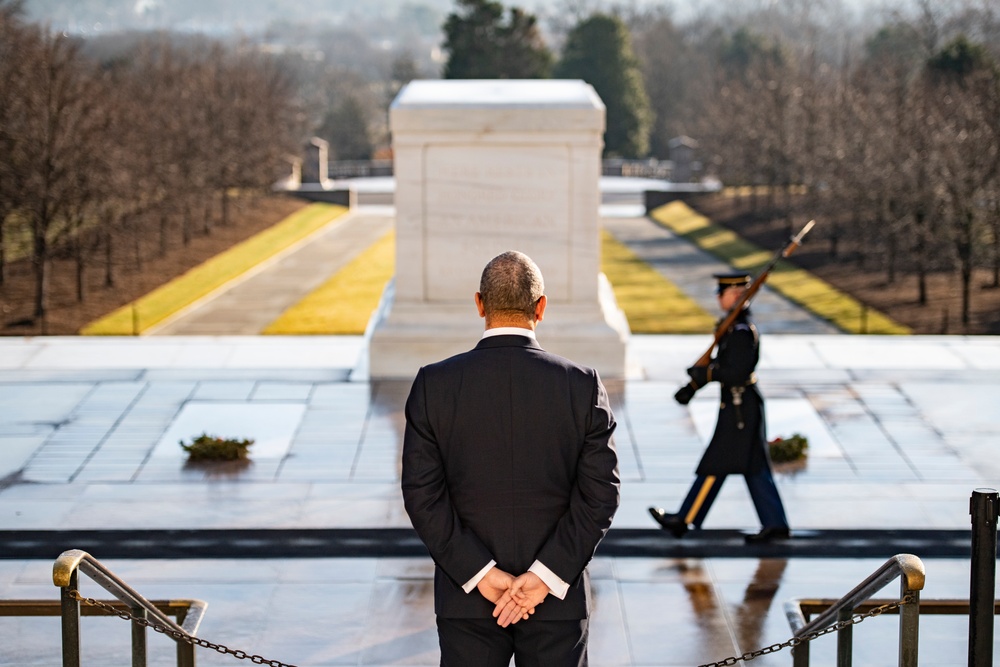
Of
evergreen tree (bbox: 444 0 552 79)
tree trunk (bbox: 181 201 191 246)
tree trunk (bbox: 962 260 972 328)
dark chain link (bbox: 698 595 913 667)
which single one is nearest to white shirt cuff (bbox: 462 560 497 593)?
dark chain link (bbox: 698 595 913 667)

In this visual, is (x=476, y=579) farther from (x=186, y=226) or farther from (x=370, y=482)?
(x=186, y=226)

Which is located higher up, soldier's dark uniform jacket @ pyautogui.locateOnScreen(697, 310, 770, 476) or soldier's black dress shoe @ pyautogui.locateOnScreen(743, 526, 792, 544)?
soldier's dark uniform jacket @ pyautogui.locateOnScreen(697, 310, 770, 476)

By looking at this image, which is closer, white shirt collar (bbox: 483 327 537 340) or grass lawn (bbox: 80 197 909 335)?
white shirt collar (bbox: 483 327 537 340)

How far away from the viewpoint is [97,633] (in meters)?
5.70

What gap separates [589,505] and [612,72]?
4262 centimetres

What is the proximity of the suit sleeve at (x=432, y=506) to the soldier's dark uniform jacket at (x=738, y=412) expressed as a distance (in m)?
3.08

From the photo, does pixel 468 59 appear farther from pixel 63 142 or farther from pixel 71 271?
pixel 63 142

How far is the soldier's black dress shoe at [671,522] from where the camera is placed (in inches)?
268

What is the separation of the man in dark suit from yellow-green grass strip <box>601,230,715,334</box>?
13.7 m

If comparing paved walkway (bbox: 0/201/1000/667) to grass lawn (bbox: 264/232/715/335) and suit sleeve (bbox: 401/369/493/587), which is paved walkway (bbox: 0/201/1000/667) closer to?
suit sleeve (bbox: 401/369/493/587)

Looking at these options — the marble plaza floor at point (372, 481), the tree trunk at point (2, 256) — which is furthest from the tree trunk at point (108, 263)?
the marble plaza floor at point (372, 481)

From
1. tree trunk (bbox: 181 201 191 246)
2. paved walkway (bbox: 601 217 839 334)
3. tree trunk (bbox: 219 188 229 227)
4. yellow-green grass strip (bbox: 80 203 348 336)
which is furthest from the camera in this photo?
tree trunk (bbox: 219 188 229 227)

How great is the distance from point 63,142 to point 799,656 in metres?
18.4

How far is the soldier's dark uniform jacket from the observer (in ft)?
21.9
